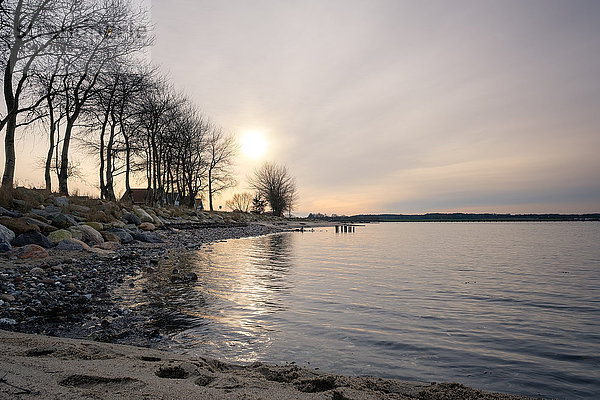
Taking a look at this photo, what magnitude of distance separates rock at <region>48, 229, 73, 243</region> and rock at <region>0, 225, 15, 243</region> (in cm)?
127

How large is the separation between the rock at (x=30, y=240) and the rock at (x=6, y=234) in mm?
149

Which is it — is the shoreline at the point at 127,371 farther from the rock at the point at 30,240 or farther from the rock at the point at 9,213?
the rock at the point at 9,213

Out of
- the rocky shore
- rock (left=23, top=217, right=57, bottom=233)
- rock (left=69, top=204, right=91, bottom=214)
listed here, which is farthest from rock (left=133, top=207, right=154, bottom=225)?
the rocky shore

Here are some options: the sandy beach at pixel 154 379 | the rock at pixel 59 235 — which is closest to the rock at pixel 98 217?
the rock at pixel 59 235

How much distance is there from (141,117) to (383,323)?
106ft

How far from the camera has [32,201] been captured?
16.8 meters

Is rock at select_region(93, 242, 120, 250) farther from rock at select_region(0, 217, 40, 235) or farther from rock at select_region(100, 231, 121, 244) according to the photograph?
rock at select_region(0, 217, 40, 235)

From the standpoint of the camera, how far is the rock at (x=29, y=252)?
10.1 m

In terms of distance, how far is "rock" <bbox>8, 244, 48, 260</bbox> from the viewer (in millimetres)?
10102

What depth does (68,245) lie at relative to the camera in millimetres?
12500

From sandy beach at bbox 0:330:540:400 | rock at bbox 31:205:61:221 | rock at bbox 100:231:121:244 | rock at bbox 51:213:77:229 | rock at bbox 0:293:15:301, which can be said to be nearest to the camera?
sandy beach at bbox 0:330:540:400

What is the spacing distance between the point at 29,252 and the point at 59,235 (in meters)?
2.89

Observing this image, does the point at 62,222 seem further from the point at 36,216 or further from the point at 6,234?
the point at 6,234

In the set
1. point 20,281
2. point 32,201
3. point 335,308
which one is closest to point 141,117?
point 32,201
